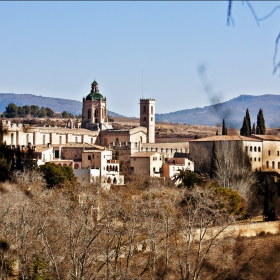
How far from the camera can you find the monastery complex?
54.7 metres

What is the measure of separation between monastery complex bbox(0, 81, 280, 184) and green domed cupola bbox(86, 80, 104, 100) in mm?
7955

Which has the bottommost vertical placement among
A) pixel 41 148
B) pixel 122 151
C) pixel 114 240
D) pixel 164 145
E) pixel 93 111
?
pixel 114 240

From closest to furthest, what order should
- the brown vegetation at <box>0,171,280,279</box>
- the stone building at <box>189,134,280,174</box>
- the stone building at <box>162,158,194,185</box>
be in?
the brown vegetation at <box>0,171,280,279</box> → the stone building at <box>189,134,280,174</box> → the stone building at <box>162,158,194,185</box>

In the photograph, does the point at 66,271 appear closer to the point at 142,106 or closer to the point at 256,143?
the point at 256,143

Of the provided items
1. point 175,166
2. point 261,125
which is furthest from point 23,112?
point 261,125

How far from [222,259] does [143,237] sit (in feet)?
10.00

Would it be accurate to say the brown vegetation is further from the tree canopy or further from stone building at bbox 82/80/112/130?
the tree canopy

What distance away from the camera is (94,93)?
8044 cm

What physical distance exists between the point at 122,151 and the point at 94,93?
59.2 ft

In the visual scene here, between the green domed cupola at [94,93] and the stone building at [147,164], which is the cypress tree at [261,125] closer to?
the stone building at [147,164]

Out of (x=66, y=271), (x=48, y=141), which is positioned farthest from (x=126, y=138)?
(x=66, y=271)

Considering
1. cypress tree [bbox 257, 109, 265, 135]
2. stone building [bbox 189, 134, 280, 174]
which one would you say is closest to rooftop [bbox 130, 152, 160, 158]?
stone building [bbox 189, 134, 280, 174]

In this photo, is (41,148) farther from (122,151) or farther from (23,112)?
(23,112)

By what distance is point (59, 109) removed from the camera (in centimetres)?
18562
